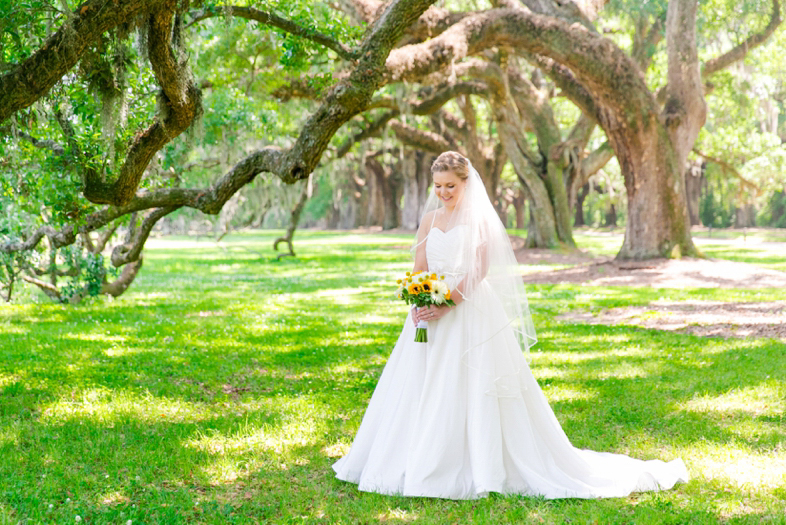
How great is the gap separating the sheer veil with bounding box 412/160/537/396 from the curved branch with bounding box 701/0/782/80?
15294mm

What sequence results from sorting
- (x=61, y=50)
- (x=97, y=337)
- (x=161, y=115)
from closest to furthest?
1. (x=61, y=50)
2. (x=161, y=115)
3. (x=97, y=337)

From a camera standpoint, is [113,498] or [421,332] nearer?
[113,498]

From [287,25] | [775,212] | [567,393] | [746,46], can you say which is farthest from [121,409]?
[775,212]

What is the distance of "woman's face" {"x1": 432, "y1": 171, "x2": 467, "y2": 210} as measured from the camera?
4.75 metres

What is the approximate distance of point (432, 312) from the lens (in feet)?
15.2

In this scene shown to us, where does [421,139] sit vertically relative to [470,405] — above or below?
above

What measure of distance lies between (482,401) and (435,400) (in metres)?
0.31

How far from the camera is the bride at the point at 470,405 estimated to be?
437 cm

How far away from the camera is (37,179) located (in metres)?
8.59

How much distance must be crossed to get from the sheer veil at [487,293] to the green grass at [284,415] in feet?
2.90

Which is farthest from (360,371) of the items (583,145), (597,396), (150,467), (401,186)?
(401,186)

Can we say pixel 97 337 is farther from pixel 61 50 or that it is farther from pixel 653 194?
pixel 653 194

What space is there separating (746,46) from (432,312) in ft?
55.8

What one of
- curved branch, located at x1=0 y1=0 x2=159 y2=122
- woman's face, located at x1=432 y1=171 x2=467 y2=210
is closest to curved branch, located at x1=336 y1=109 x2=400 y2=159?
curved branch, located at x1=0 y1=0 x2=159 y2=122
